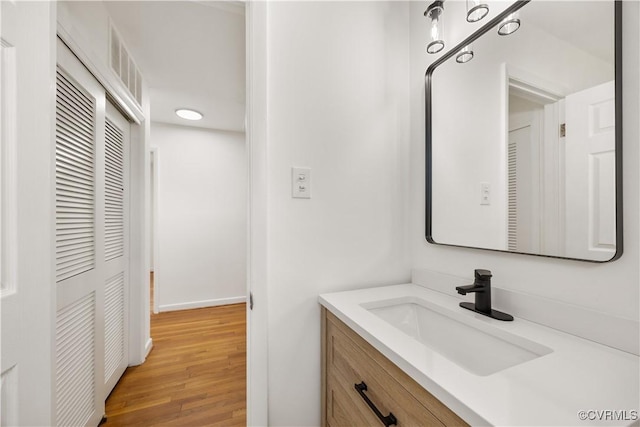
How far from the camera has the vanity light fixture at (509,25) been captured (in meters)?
0.84

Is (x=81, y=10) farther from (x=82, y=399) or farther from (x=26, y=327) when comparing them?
(x=82, y=399)

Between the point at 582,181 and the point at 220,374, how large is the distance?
90.3 inches

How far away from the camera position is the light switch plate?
107 cm

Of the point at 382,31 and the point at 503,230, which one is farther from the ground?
the point at 382,31

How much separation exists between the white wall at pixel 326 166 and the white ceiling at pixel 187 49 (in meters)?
0.44

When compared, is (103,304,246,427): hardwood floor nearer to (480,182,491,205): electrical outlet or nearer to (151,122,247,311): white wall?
(151,122,247,311): white wall

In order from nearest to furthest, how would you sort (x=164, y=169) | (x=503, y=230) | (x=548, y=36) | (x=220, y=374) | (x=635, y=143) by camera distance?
(x=635, y=143)
(x=548, y=36)
(x=503, y=230)
(x=220, y=374)
(x=164, y=169)

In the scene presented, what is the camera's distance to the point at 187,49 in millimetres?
1823

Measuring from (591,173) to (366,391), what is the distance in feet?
2.78

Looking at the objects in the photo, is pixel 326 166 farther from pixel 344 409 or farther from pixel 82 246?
pixel 82 246

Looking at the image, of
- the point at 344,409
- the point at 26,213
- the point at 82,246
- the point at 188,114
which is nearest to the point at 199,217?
the point at 188,114

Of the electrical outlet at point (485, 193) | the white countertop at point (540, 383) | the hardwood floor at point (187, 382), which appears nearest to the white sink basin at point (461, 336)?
the white countertop at point (540, 383)

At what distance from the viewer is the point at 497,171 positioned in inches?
36.6

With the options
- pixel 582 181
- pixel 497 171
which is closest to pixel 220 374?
pixel 497 171
